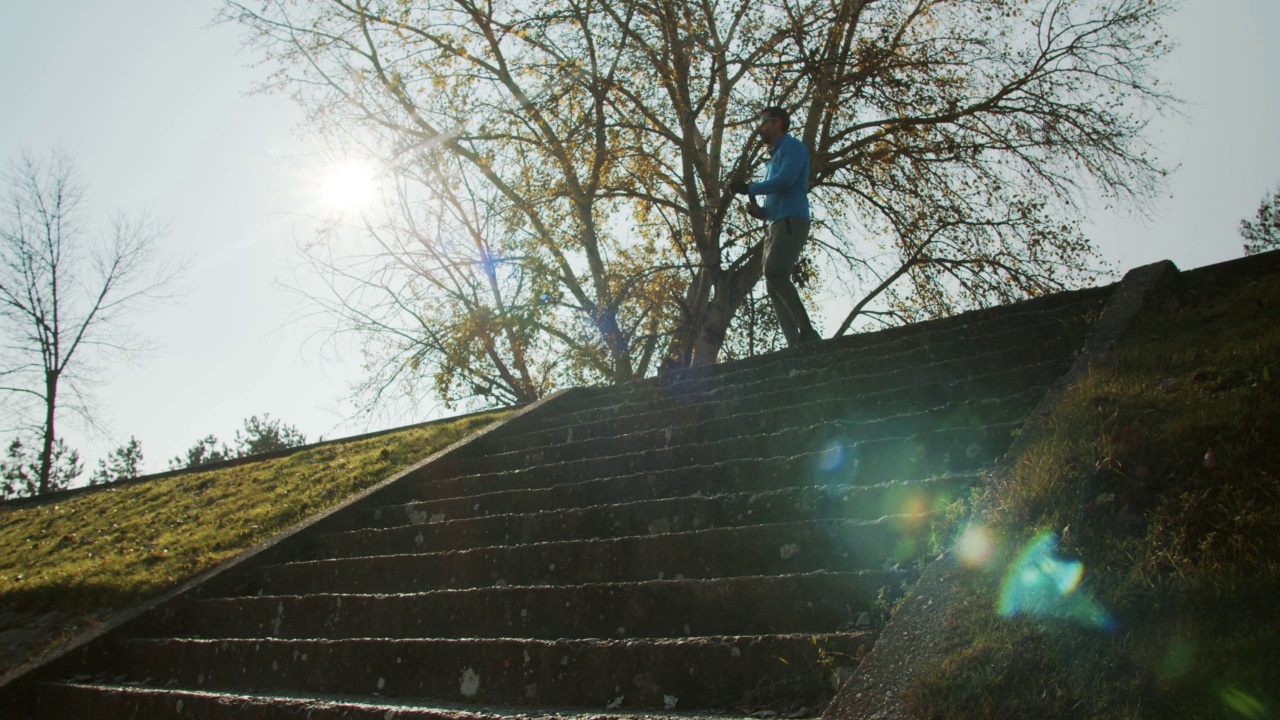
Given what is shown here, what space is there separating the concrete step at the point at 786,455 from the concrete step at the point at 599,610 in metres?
1.18

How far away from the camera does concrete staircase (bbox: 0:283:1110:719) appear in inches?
135

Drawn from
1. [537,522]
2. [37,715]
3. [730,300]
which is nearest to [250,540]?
[37,715]

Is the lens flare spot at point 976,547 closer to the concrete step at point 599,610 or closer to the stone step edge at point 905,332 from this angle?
the concrete step at point 599,610

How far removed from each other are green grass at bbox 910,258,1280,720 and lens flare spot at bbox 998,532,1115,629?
0.03 m

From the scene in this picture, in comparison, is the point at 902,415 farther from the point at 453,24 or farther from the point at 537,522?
the point at 453,24

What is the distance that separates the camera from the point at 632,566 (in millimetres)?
Answer: 4410

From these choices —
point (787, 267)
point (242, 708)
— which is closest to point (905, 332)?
point (787, 267)

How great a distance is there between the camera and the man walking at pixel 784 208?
798 cm

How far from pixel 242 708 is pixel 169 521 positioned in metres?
5.57

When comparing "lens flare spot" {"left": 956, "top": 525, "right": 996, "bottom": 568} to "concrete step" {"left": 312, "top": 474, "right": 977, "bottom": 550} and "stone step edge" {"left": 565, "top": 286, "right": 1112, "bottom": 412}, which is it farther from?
"stone step edge" {"left": 565, "top": 286, "right": 1112, "bottom": 412}

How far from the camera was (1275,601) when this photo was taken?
7.89 ft

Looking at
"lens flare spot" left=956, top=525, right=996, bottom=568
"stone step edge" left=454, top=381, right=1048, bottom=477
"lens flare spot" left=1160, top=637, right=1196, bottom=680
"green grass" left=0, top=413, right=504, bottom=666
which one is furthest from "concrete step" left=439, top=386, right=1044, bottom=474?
"lens flare spot" left=1160, top=637, right=1196, bottom=680

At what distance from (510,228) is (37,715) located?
39.9 ft

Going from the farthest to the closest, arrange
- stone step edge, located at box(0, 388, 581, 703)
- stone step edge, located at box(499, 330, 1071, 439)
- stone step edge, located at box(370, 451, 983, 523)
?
stone step edge, located at box(499, 330, 1071, 439), stone step edge, located at box(0, 388, 581, 703), stone step edge, located at box(370, 451, 983, 523)
